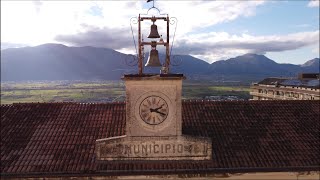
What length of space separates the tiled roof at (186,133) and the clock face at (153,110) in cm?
180

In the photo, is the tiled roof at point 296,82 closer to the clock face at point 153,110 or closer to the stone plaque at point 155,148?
the stone plaque at point 155,148

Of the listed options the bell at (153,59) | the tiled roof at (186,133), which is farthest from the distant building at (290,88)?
the bell at (153,59)

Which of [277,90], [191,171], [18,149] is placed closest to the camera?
[191,171]

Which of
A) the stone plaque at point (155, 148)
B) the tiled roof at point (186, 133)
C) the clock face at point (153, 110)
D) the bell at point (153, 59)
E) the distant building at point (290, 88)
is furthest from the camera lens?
the distant building at point (290, 88)

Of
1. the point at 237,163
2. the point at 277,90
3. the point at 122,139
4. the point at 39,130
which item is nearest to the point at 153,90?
the point at 122,139

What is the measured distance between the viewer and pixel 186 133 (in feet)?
56.1

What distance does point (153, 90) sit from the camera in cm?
1577

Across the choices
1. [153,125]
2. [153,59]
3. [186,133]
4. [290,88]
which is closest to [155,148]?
Answer: [153,125]

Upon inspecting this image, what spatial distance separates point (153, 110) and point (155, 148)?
1.61 meters

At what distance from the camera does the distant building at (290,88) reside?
5950cm

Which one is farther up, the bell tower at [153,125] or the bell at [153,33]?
the bell at [153,33]

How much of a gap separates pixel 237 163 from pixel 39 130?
30.3ft

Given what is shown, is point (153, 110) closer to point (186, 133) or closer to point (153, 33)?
point (186, 133)

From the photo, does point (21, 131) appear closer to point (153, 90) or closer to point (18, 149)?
point (18, 149)
